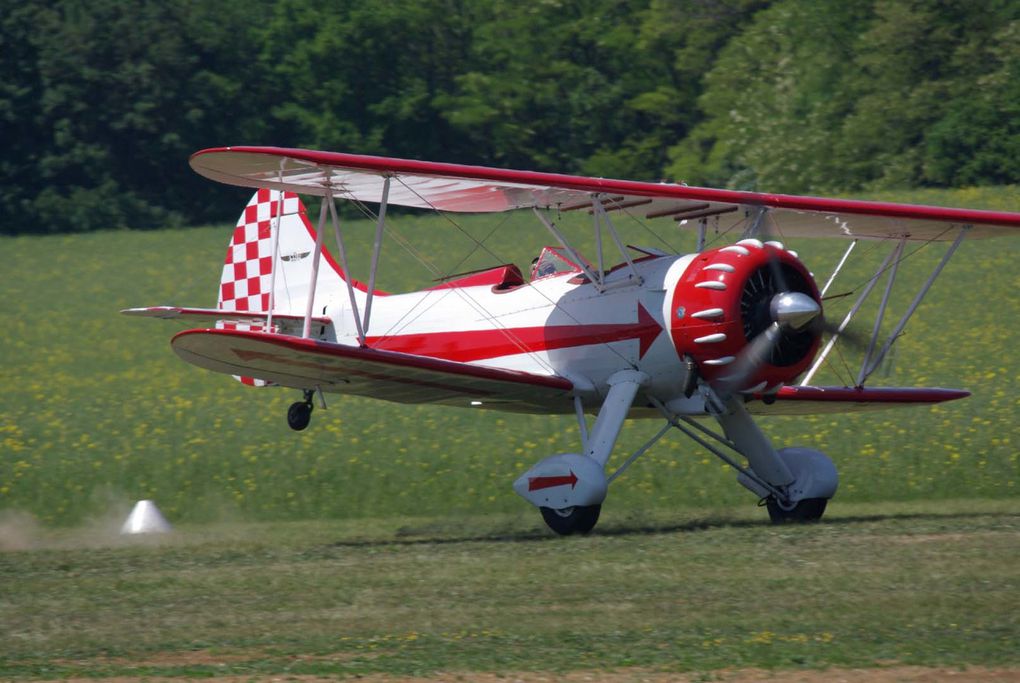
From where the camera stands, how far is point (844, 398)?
1361 cm

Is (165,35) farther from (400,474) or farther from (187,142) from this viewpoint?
(400,474)

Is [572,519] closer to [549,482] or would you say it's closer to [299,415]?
[549,482]

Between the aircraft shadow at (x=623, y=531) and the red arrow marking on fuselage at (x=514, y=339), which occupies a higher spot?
the red arrow marking on fuselage at (x=514, y=339)

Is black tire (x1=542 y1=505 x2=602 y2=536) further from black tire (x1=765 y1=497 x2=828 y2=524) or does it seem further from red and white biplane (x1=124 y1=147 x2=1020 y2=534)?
black tire (x1=765 y1=497 x2=828 y2=524)

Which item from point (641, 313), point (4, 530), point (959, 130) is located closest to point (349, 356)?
point (641, 313)

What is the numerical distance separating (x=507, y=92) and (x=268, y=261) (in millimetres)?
37121

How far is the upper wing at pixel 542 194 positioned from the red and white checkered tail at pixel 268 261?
2.21 meters

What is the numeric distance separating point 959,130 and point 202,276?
21.2 m

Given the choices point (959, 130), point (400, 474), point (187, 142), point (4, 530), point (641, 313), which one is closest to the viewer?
point (641, 313)

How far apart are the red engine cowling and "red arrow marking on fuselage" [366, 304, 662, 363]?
342mm

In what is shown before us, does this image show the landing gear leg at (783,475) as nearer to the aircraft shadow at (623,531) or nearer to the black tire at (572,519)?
the aircraft shadow at (623,531)

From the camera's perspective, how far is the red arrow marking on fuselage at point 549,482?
Answer: 11.5 m

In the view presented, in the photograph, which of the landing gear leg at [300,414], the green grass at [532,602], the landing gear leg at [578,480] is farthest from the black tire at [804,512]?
the landing gear leg at [300,414]

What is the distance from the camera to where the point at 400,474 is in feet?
→ 54.9
